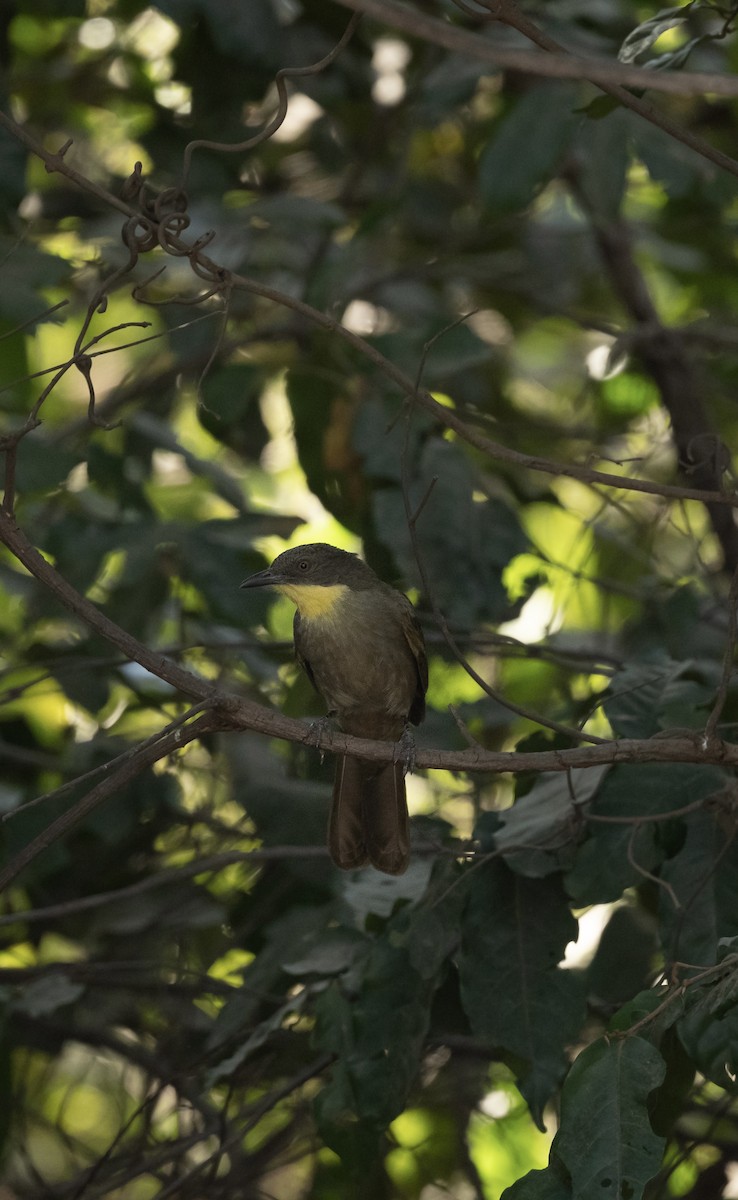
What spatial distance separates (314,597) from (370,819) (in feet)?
3.11

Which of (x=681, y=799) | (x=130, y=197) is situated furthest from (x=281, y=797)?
(x=130, y=197)

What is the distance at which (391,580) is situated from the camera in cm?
482

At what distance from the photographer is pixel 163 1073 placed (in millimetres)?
4555

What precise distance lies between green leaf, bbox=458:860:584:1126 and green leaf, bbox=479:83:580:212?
2255mm

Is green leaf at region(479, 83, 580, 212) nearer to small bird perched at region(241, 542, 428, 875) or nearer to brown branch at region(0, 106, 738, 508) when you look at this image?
small bird perched at region(241, 542, 428, 875)

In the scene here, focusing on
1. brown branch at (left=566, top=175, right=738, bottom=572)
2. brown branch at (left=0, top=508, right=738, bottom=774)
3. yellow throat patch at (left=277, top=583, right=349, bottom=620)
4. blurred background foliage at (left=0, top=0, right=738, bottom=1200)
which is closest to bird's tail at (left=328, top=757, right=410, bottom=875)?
blurred background foliage at (left=0, top=0, right=738, bottom=1200)

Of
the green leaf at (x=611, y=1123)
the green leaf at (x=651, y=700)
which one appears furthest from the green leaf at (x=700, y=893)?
the green leaf at (x=611, y=1123)

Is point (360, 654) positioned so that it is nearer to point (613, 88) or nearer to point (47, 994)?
point (47, 994)

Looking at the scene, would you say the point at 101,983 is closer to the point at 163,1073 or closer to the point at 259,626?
the point at 163,1073

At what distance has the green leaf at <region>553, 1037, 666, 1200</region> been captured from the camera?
2.29 metres

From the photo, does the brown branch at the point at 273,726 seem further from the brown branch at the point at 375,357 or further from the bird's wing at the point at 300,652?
the bird's wing at the point at 300,652

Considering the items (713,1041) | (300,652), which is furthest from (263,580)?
(713,1041)

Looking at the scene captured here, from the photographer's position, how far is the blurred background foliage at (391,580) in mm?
3293

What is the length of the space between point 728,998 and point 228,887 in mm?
3408
